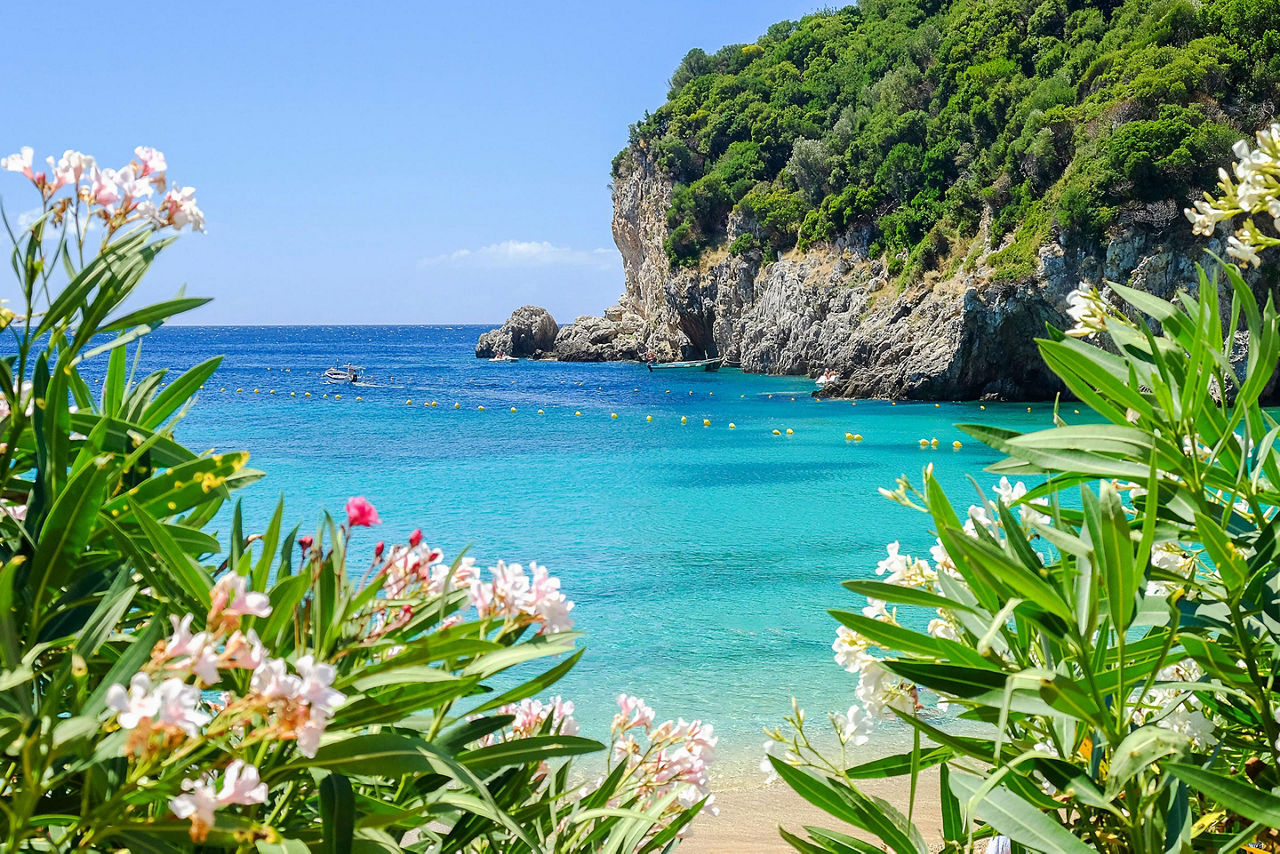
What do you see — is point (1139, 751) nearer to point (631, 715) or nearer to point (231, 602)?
point (231, 602)

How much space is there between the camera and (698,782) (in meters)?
1.67

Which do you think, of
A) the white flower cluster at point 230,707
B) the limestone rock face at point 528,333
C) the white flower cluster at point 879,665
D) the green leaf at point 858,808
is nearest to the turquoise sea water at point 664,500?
the white flower cluster at point 230,707

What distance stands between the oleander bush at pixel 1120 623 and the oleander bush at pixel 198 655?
429 mm

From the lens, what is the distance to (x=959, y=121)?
3309cm

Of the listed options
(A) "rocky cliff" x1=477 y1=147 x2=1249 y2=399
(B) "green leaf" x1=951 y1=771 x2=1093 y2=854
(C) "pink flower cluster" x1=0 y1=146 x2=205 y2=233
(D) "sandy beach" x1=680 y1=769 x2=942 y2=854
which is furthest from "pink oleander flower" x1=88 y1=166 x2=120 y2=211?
(A) "rocky cliff" x1=477 y1=147 x2=1249 y2=399

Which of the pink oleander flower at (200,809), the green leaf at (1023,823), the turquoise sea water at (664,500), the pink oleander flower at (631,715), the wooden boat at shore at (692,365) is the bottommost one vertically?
the turquoise sea water at (664,500)

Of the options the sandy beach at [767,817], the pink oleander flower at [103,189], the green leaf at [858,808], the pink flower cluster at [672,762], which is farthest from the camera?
the sandy beach at [767,817]

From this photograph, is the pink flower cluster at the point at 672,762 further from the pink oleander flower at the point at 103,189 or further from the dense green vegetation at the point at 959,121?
the dense green vegetation at the point at 959,121

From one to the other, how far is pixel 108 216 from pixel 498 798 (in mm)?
913

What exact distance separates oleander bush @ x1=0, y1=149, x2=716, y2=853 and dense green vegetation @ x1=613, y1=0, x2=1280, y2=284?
2756cm

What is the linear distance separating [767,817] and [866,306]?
3016 cm

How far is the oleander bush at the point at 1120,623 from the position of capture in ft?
3.42

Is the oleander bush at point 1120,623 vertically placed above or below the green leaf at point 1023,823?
above

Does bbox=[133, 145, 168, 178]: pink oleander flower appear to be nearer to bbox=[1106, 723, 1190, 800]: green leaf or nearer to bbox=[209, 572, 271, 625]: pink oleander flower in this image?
bbox=[209, 572, 271, 625]: pink oleander flower
